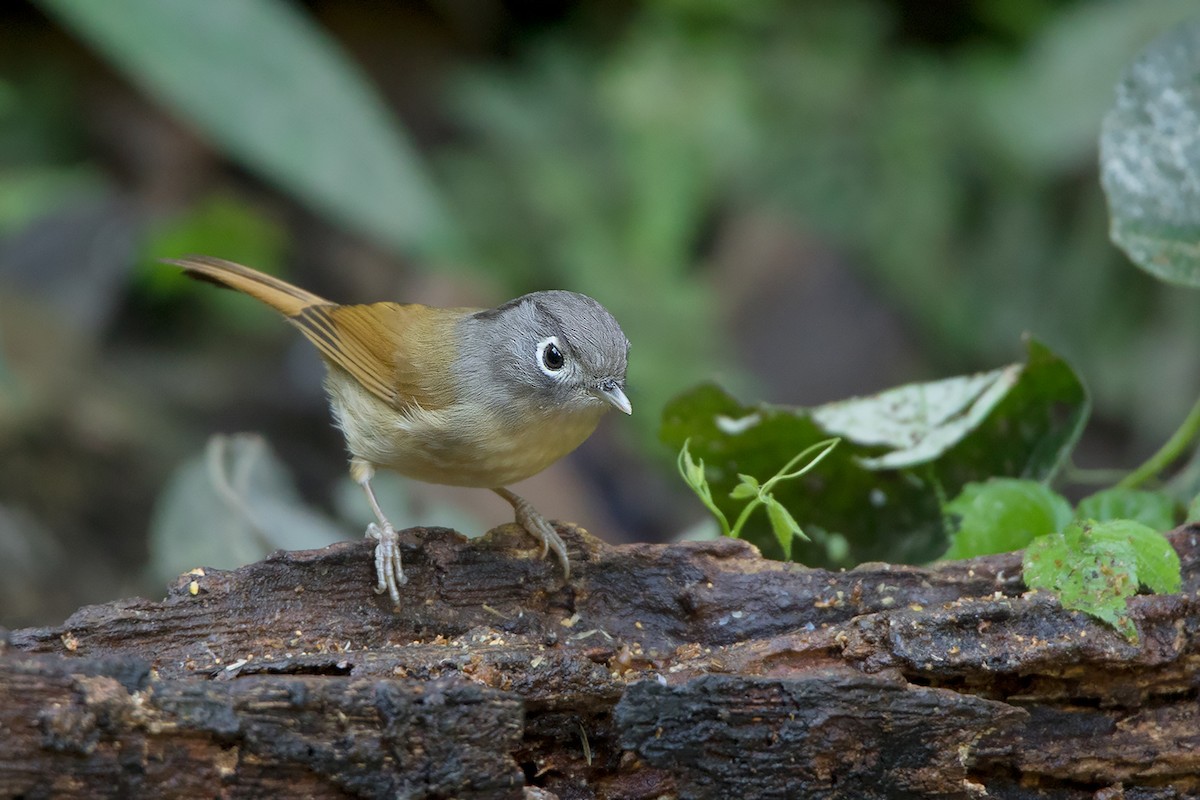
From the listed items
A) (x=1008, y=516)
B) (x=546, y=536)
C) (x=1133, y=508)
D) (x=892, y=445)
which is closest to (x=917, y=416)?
(x=892, y=445)

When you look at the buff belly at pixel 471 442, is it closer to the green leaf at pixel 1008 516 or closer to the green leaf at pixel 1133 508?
the green leaf at pixel 1008 516

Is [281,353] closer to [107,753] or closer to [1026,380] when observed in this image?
[1026,380]

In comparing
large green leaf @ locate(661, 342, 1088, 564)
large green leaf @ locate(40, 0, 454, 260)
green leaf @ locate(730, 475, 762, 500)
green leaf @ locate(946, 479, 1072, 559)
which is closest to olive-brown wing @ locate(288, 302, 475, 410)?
large green leaf @ locate(661, 342, 1088, 564)

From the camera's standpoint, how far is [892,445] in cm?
316

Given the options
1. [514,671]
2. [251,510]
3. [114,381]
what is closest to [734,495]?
[514,671]

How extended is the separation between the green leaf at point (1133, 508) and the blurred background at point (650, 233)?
3806 millimetres

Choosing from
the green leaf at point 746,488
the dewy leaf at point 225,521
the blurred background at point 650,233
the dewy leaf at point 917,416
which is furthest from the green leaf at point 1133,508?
the blurred background at point 650,233

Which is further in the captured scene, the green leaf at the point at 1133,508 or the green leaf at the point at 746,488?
the green leaf at the point at 1133,508

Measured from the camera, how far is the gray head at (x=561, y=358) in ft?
10.4

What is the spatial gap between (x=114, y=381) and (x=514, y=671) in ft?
19.0

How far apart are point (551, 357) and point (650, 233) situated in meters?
4.55

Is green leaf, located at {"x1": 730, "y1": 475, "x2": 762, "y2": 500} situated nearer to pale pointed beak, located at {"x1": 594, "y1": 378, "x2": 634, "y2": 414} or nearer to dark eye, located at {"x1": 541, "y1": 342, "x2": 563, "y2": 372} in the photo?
pale pointed beak, located at {"x1": 594, "y1": 378, "x2": 634, "y2": 414}

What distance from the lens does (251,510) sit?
11.9ft

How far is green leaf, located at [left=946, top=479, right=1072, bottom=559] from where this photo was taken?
9.59ft
